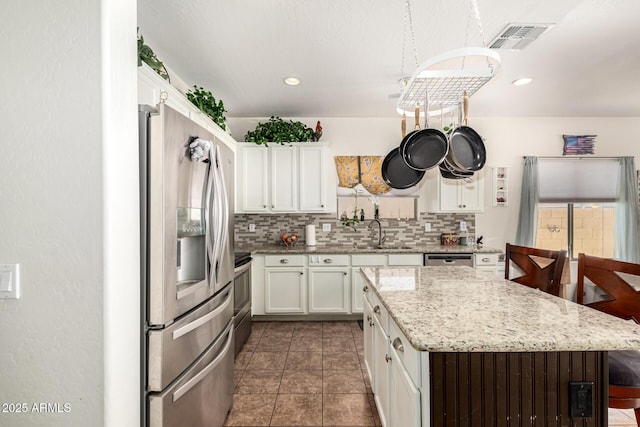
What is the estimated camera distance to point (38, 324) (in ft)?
3.35

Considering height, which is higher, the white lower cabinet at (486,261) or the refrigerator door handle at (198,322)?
the refrigerator door handle at (198,322)

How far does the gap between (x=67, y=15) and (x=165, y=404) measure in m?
1.48

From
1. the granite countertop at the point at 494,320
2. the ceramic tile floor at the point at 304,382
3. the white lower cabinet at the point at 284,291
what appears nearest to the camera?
the granite countertop at the point at 494,320

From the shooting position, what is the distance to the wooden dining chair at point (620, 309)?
129 cm

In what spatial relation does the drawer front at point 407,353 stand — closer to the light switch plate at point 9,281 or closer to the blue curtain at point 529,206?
the light switch plate at point 9,281

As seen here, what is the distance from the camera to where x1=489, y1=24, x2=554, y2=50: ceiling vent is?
2.15 meters

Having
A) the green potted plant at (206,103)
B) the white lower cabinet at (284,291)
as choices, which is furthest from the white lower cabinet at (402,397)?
the white lower cabinet at (284,291)

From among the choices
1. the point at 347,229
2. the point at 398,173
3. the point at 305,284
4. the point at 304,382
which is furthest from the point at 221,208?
the point at 347,229

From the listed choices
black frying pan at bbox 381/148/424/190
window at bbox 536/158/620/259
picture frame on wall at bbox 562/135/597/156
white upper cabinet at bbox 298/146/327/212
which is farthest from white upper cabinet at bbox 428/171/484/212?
black frying pan at bbox 381/148/424/190

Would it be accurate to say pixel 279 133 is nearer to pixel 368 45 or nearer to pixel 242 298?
pixel 368 45

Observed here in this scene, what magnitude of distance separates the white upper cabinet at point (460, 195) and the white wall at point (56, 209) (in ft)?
12.4

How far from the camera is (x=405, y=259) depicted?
Answer: 3.68 meters

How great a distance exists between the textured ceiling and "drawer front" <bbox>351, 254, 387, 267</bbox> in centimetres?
186

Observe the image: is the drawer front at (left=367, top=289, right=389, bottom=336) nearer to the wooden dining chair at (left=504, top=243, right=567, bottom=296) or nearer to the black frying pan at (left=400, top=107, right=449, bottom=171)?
the black frying pan at (left=400, top=107, right=449, bottom=171)
